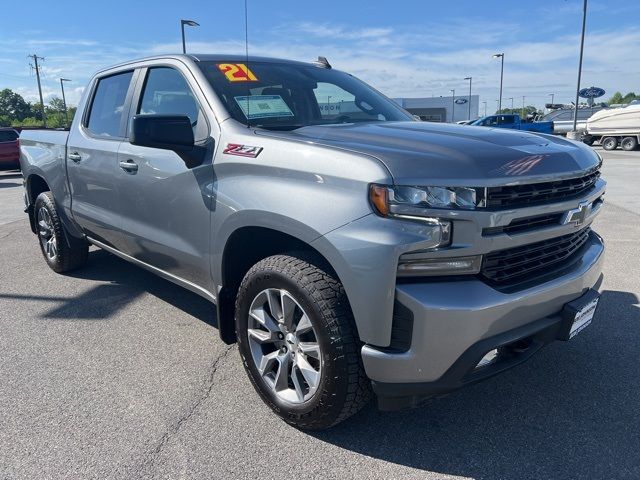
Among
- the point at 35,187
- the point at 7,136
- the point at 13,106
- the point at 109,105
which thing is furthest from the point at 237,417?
the point at 13,106

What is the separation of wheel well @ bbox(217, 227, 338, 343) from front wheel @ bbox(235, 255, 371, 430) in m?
0.21

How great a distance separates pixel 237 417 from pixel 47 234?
367cm

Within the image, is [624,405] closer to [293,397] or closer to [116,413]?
[293,397]

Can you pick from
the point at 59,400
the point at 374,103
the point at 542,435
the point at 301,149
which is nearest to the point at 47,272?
the point at 59,400

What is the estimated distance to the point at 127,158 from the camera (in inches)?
141

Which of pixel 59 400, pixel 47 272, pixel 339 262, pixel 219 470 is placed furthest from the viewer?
pixel 47 272

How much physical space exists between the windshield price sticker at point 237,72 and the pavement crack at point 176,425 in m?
1.78

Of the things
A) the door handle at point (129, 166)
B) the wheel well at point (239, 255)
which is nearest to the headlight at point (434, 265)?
the wheel well at point (239, 255)

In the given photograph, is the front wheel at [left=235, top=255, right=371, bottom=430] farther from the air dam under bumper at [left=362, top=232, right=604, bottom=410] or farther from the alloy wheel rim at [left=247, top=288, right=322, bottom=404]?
the air dam under bumper at [left=362, top=232, right=604, bottom=410]

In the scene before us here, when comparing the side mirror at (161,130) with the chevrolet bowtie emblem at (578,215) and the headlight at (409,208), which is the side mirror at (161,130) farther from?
the chevrolet bowtie emblem at (578,215)

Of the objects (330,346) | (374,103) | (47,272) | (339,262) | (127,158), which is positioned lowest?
(47,272)

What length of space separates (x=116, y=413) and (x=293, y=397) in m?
0.99

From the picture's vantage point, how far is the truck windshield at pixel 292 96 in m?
3.08

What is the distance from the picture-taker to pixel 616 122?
24.6 m
